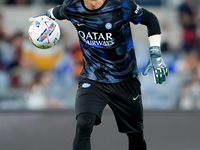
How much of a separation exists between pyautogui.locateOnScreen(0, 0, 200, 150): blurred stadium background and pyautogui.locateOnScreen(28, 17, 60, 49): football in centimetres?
234

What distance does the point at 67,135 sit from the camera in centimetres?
645

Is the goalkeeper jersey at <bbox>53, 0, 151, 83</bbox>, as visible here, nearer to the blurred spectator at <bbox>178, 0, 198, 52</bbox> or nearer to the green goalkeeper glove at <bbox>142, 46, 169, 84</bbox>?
the green goalkeeper glove at <bbox>142, 46, 169, 84</bbox>

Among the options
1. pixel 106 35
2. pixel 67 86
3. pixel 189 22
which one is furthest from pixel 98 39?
pixel 189 22

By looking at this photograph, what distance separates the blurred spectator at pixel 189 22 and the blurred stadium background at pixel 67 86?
19 mm

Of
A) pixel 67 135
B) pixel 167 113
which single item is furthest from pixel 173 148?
pixel 67 135

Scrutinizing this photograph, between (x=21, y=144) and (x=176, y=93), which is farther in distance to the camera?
(x=176, y=93)

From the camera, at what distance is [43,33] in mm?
4367

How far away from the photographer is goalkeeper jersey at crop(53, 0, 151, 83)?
161 inches

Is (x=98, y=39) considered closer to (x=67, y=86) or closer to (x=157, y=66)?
(x=157, y=66)

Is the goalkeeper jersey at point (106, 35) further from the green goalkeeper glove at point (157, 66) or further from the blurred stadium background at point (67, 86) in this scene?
the blurred stadium background at point (67, 86)

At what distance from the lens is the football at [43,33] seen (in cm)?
437

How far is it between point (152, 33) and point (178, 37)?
390 cm

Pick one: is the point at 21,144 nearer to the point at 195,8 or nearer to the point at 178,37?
the point at 178,37

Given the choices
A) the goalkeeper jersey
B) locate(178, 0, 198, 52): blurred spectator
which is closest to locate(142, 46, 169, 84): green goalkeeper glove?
the goalkeeper jersey
